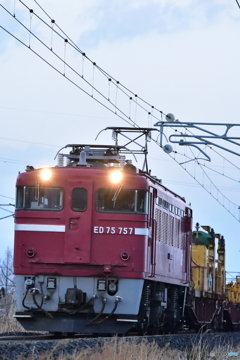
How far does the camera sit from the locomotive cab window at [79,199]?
1842cm

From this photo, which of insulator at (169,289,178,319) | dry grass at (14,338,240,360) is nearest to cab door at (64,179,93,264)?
dry grass at (14,338,240,360)

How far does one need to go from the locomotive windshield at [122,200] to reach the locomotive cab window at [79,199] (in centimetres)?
32

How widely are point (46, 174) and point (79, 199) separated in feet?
3.20

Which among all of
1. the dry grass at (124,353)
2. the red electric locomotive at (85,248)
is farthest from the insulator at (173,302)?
the dry grass at (124,353)

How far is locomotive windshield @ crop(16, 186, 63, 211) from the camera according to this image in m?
18.5

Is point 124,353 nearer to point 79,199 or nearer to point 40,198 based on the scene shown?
point 79,199

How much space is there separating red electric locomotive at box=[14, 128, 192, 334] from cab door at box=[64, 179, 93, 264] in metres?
0.02

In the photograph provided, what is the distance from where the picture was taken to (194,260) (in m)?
29.0

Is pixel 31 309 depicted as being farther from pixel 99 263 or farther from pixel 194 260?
pixel 194 260

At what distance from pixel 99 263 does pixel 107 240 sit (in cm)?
55

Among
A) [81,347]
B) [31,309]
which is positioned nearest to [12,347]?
[81,347]

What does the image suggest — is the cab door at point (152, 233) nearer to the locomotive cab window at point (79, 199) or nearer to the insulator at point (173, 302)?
the locomotive cab window at point (79, 199)

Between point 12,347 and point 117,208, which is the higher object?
point 117,208

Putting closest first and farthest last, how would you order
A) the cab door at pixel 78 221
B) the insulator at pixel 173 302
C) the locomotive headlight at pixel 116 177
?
the cab door at pixel 78 221 < the locomotive headlight at pixel 116 177 < the insulator at pixel 173 302
